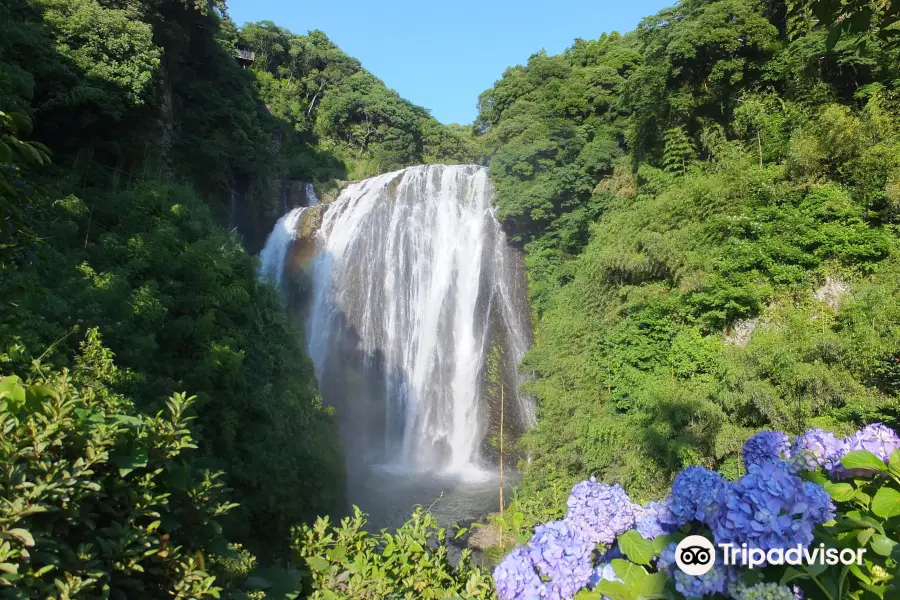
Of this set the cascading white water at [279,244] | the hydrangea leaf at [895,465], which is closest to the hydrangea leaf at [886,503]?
the hydrangea leaf at [895,465]

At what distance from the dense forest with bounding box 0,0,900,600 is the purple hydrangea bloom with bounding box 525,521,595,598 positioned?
608 millimetres

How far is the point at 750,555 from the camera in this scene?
1389mm

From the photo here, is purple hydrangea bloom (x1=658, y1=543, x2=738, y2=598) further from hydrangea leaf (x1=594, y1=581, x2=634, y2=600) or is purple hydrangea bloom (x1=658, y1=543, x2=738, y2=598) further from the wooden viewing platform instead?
the wooden viewing platform

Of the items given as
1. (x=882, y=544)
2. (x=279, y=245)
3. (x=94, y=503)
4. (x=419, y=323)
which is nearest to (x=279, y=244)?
(x=279, y=245)

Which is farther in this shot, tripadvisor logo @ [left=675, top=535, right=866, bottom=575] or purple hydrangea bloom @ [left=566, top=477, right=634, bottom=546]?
purple hydrangea bloom @ [left=566, top=477, right=634, bottom=546]

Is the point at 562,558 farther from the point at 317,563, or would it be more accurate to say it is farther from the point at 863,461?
the point at 317,563

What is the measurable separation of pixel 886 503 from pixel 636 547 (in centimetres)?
73

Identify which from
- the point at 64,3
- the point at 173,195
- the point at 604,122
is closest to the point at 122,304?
the point at 173,195

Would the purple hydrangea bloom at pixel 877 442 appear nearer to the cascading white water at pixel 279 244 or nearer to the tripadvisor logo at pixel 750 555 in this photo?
the tripadvisor logo at pixel 750 555

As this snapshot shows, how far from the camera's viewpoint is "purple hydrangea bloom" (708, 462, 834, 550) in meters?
1.38

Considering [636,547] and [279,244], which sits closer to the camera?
[636,547]

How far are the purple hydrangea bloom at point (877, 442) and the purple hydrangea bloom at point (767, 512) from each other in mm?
542

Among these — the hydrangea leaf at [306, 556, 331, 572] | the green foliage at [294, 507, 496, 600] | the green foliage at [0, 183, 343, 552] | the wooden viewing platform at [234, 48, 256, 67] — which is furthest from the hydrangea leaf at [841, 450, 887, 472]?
the wooden viewing platform at [234, 48, 256, 67]

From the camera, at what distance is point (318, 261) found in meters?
19.8
